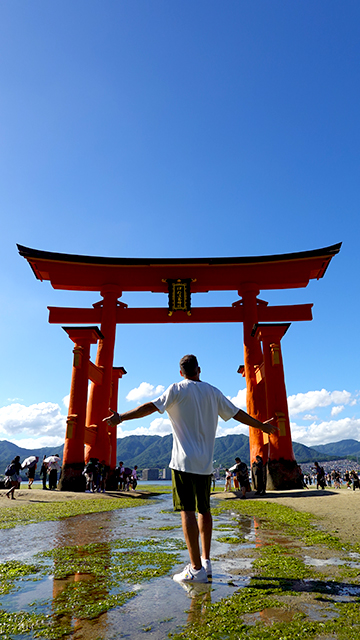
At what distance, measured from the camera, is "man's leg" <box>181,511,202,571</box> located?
2482 millimetres

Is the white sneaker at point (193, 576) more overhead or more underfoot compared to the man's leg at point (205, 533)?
more underfoot

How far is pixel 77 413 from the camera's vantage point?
43.2ft

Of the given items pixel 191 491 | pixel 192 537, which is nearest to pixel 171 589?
pixel 192 537

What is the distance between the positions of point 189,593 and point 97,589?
1.91ft

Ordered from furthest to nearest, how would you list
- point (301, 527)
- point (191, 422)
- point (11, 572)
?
1. point (301, 527)
2. point (191, 422)
3. point (11, 572)

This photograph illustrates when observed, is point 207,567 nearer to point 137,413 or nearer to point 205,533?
point 205,533

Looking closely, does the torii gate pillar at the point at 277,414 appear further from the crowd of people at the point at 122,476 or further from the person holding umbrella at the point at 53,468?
the person holding umbrella at the point at 53,468

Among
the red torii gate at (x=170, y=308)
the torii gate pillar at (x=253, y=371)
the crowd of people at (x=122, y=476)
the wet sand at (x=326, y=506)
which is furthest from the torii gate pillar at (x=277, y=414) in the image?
the crowd of people at (x=122, y=476)

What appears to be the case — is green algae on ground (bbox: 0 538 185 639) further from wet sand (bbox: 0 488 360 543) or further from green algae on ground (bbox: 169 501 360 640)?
wet sand (bbox: 0 488 360 543)

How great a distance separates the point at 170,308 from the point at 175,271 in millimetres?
1725

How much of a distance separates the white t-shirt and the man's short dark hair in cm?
11

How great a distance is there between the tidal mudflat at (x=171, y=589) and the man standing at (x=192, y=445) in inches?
14.0

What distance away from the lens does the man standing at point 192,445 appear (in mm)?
2652

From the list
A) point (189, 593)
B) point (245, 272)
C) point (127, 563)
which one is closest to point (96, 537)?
point (127, 563)
